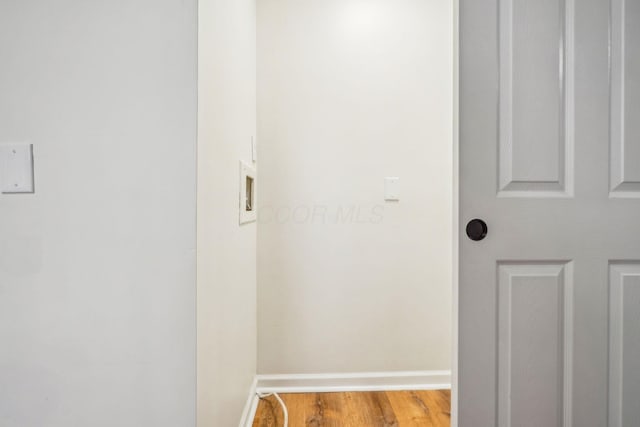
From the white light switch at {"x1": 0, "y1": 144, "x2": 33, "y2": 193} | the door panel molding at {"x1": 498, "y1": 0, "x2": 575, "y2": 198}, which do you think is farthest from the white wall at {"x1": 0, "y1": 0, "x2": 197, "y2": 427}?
the door panel molding at {"x1": 498, "y1": 0, "x2": 575, "y2": 198}

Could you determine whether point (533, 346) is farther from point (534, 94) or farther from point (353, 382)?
point (353, 382)

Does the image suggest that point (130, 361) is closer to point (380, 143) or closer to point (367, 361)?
point (367, 361)

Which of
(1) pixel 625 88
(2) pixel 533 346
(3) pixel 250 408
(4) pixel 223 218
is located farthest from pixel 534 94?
(3) pixel 250 408

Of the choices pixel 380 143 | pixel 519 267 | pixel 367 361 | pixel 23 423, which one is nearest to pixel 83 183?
→ pixel 23 423

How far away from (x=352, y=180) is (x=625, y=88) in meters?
1.13

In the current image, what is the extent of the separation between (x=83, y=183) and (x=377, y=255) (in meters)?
1.40

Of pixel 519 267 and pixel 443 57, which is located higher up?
pixel 443 57

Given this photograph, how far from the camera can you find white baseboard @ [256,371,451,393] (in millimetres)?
1857

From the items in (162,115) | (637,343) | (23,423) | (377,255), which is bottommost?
(23,423)

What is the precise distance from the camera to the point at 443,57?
187 centimetres

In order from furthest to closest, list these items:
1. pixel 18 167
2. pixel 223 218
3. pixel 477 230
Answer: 1. pixel 223 218
2. pixel 477 230
3. pixel 18 167

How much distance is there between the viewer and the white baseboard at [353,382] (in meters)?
1.86

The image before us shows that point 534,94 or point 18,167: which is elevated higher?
point 534,94

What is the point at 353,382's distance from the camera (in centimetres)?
187
